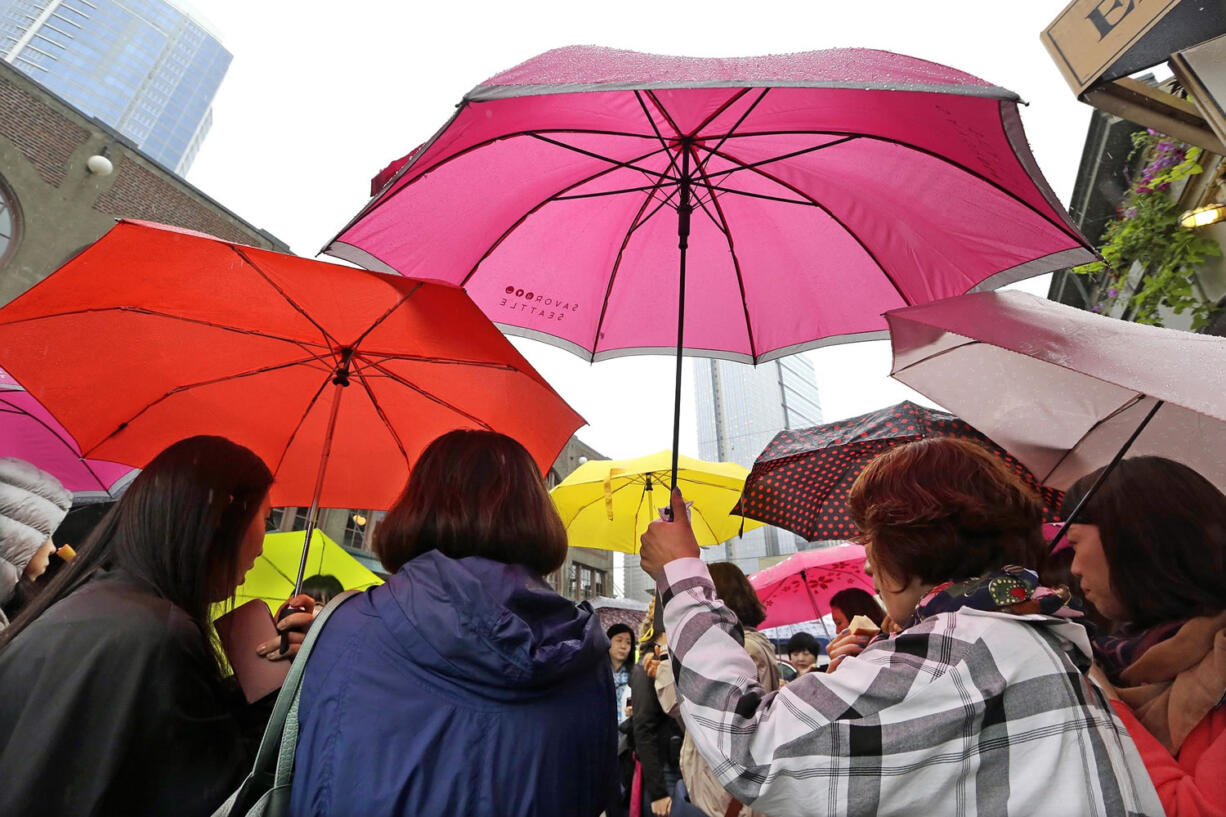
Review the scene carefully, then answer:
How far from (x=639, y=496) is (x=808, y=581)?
201cm

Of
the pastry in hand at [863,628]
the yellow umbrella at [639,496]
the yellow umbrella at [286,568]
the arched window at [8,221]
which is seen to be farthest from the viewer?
the arched window at [8,221]

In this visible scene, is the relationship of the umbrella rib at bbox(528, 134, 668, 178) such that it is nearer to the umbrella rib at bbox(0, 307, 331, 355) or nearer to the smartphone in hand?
the umbrella rib at bbox(0, 307, 331, 355)

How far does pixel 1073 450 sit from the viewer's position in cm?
248

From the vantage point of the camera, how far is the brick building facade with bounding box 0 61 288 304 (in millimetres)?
12625

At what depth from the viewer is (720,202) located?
9.45 ft

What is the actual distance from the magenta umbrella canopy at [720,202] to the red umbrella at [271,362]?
1.07 ft

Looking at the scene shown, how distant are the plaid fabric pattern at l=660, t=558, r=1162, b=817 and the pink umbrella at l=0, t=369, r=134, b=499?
4.01m

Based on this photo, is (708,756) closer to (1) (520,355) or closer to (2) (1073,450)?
(1) (520,355)

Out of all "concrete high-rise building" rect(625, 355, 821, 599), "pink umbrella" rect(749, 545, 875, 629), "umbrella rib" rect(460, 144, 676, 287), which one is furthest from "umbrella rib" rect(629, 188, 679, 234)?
"concrete high-rise building" rect(625, 355, 821, 599)

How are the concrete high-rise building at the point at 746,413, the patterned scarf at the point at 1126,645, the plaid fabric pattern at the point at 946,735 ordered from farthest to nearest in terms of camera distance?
the concrete high-rise building at the point at 746,413
the patterned scarf at the point at 1126,645
the plaid fabric pattern at the point at 946,735

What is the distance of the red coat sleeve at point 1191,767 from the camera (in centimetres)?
123

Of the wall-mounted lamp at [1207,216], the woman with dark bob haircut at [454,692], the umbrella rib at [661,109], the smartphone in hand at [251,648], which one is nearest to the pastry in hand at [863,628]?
the woman with dark bob haircut at [454,692]

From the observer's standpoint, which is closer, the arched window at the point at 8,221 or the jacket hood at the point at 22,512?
the jacket hood at the point at 22,512

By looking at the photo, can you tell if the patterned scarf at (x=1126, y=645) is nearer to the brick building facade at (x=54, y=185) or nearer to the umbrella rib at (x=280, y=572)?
the umbrella rib at (x=280, y=572)
